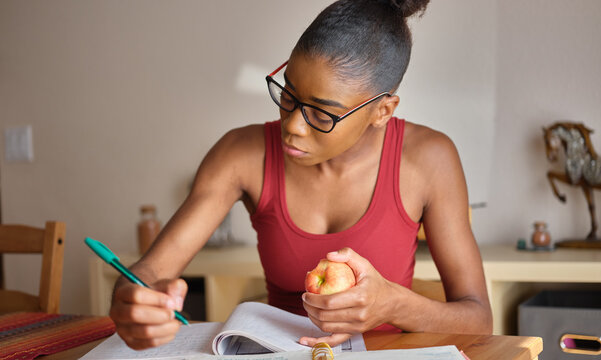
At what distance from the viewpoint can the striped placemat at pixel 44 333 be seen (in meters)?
1.00

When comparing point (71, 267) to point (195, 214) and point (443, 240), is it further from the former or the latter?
point (443, 240)

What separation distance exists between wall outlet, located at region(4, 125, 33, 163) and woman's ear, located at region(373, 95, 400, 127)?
249cm

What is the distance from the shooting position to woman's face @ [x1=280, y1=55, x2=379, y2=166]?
1065 millimetres

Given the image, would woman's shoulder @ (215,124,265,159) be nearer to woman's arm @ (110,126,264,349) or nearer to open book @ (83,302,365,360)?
woman's arm @ (110,126,264,349)

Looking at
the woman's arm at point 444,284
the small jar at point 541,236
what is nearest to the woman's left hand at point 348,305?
the woman's arm at point 444,284

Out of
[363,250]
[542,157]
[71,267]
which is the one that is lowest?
[71,267]

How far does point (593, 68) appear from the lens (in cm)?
216

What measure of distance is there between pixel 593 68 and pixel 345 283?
1659mm

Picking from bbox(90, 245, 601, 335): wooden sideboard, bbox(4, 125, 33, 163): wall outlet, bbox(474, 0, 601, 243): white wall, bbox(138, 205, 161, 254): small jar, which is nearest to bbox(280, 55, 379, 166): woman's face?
Answer: bbox(90, 245, 601, 335): wooden sideboard

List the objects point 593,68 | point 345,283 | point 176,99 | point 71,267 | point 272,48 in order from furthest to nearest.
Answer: point 71,267
point 176,99
point 272,48
point 593,68
point 345,283

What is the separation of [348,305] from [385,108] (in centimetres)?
44

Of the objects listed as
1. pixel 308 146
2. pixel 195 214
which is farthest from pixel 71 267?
pixel 308 146

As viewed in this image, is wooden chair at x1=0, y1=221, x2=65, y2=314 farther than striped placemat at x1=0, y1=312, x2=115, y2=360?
Yes

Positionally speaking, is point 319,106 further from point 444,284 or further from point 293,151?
point 444,284
